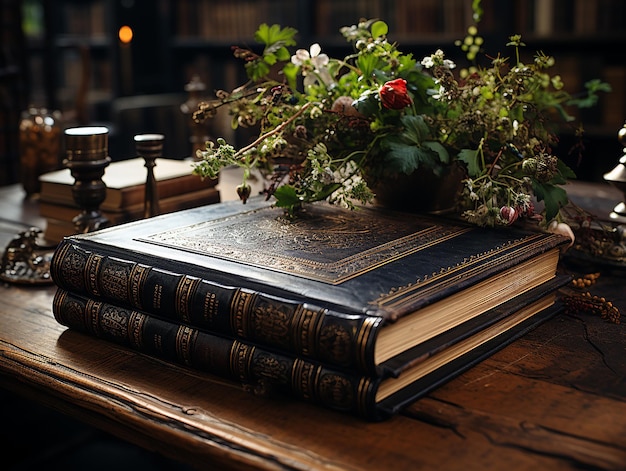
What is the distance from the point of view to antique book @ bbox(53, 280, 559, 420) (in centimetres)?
76

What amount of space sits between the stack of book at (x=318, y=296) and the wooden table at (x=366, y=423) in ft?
0.07

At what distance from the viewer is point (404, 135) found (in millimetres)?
1080

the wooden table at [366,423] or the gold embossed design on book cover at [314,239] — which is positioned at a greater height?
the gold embossed design on book cover at [314,239]

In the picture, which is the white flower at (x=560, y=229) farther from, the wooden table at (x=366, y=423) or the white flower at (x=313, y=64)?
the white flower at (x=313, y=64)

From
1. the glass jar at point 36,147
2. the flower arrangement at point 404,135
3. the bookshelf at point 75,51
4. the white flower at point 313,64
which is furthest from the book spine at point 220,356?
the bookshelf at point 75,51

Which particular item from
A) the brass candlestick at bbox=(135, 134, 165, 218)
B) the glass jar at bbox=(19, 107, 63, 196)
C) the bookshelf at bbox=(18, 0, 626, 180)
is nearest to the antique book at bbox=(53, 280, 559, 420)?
the brass candlestick at bbox=(135, 134, 165, 218)

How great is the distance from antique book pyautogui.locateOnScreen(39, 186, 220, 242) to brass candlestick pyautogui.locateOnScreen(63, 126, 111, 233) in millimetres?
105

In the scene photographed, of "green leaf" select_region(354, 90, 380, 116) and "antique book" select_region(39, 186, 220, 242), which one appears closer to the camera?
"green leaf" select_region(354, 90, 380, 116)

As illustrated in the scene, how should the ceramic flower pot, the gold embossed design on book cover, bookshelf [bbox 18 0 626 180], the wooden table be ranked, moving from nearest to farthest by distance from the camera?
the wooden table, the gold embossed design on book cover, the ceramic flower pot, bookshelf [bbox 18 0 626 180]

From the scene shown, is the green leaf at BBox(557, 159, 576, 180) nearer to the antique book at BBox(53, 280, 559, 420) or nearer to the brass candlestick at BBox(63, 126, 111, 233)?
the antique book at BBox(53, 280, 559, 420)

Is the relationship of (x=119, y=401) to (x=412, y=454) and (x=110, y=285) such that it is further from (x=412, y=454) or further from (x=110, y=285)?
(x=412, y=454)

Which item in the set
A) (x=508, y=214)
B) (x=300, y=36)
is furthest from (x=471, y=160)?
(x=300, y=36)

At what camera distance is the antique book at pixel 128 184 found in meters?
1.39

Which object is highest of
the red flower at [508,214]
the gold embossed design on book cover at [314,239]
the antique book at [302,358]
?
the red flower at [508,214]
